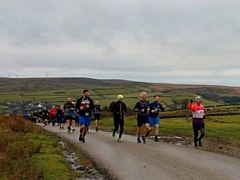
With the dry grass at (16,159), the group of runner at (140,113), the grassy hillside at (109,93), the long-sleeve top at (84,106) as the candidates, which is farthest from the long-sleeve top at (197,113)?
the grassy hillside at (109,93)

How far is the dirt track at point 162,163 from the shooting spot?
9.14 meters

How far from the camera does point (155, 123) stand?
57.3 ft

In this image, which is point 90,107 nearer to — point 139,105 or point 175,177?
point 139,105

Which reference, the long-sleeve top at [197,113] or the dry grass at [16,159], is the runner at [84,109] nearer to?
the dry grass at [16,159]

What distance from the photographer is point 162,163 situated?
10.8m

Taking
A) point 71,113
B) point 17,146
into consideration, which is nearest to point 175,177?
point 17,146

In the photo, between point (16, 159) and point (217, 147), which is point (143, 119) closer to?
point (217, 147)

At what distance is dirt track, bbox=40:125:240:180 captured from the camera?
9.14 metres

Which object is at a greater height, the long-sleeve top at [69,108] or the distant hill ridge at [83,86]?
the long-sleeve top at [69,108]

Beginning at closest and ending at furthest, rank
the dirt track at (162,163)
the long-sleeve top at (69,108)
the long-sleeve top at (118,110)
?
the dirt track at (162,163) → the long-sleeve top at (118,110) → the long-sleeve top at (69,108)

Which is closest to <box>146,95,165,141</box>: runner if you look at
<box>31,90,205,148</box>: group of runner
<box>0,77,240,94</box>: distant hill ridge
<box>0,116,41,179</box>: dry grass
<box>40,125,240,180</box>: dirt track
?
<box>31,90,205,148</box>: group of runner

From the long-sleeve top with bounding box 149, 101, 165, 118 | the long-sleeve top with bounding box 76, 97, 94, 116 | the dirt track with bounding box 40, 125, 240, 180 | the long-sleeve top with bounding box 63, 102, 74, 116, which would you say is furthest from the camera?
the long-sleeve top with bounding box 63, 102, 74, 116

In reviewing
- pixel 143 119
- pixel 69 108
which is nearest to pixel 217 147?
pixel 143 119

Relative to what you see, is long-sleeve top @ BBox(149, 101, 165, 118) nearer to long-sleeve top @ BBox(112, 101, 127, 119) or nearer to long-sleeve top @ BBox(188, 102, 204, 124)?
long-sleeve top @ BBox(112, 101, 127, 119)
